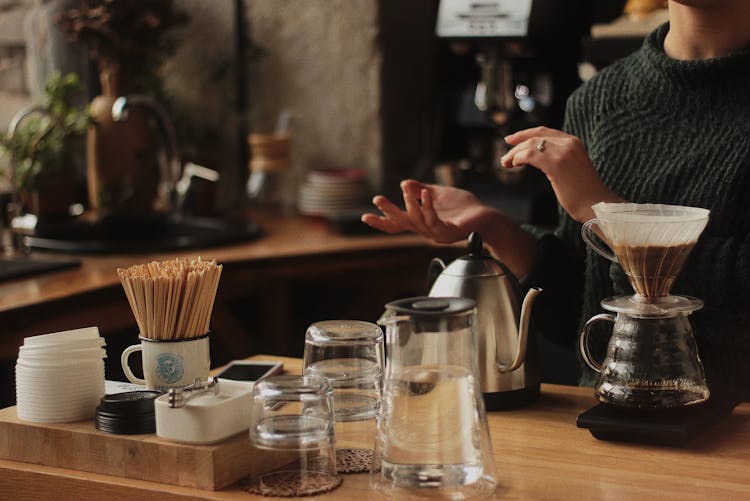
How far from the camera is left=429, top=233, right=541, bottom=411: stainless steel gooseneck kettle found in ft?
5.32

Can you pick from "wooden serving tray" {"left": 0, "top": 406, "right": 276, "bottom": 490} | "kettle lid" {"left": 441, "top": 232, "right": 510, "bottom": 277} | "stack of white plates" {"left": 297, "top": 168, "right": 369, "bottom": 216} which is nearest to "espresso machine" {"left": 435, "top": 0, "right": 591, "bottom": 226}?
"stack of white plates" {"left": 297, "top": 168, "right": 369, "bottom": 216}

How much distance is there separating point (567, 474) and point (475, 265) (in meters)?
0.39

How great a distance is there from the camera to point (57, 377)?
1.44 metres

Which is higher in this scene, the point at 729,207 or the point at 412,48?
the point at 412,48

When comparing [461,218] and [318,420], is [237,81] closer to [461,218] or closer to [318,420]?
[461,218]

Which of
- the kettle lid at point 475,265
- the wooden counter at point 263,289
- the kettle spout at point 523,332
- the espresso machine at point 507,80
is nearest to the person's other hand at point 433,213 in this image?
the kettle lid at point 475,265

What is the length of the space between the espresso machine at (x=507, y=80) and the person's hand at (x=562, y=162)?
1.49 metres

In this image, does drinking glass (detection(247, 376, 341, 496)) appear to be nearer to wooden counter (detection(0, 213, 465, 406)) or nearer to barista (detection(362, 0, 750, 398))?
barista (detection(362, 0, 750, 398))

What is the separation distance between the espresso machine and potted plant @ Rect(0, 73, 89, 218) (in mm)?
1121

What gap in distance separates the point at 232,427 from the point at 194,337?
159 millimetres

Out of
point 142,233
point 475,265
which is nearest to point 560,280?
point 475,265

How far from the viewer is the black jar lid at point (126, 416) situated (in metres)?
1.38

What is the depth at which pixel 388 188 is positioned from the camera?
3.78m

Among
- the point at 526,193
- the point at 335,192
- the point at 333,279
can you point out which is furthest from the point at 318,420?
the point at 335,192
